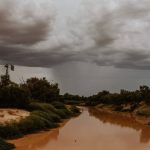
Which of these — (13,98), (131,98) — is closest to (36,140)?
(13,98)

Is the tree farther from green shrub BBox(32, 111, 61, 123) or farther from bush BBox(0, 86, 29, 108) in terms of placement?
bush BBox(0, 86, 29, 108)

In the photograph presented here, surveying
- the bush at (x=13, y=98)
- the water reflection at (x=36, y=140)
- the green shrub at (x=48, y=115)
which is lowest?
the water reflection at (x=36, y=140)

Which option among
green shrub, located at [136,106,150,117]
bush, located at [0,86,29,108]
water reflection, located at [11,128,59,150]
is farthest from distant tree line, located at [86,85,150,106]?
water reflection, located at [11,128,59,150]

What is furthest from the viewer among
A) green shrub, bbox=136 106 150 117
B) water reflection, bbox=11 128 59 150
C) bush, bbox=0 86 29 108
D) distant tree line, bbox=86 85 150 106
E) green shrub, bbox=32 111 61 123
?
distant tree line, bbox=86 85 150 106

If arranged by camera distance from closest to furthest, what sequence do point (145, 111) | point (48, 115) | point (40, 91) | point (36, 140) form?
point (36, 140), point (48, 115), point (145, 111), point (40, 91)

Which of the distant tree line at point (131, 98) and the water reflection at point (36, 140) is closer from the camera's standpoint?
the water reflection at point (36, 140)

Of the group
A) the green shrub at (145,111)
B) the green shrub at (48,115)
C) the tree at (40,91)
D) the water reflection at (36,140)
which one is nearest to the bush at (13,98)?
the green shrub at (48,115)

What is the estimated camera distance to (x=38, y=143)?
49188 millimetres

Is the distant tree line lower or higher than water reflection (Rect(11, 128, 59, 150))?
Answer: higher

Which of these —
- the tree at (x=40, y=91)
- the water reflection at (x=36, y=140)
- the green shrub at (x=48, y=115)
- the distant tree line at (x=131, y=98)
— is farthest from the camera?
the distant tree line at (x=131, y=98)

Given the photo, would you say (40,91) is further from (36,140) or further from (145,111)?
(36,140)

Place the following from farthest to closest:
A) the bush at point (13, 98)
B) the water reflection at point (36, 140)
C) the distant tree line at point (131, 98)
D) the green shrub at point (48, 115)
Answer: the distant tree line at point (131, 98) < the bush at point (13, 98) < the green shrub at point (48, 115) < the water reflection at point (36, 140)

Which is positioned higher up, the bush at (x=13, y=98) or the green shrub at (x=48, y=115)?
the bush at (x=13, y=98)

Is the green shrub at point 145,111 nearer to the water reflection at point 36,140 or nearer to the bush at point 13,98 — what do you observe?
the bush at point 13,98
